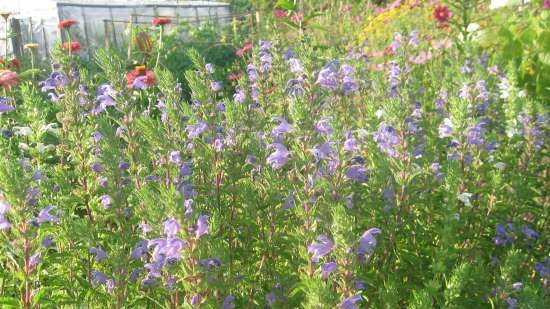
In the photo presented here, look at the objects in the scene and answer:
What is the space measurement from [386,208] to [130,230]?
4.16 feet

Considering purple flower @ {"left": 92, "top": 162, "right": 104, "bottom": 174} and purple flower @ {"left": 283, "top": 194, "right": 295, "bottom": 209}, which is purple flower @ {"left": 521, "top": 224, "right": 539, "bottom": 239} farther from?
purple flower @ {"left": 92, "top": 162, "right": 104, "bottom": 174}

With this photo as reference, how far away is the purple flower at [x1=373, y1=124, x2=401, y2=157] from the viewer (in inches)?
128

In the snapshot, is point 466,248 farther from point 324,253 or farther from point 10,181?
point 10,181

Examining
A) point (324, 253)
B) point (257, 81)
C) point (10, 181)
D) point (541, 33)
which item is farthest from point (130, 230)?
point (541, 33)

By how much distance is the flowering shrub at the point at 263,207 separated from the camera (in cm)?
250

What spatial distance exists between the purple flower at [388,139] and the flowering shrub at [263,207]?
0.01 meters

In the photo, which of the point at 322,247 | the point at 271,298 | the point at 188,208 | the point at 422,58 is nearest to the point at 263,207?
the point at 271,298

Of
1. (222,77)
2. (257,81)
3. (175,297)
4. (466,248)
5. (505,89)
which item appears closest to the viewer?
(175,297)

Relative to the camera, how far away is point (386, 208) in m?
3.16

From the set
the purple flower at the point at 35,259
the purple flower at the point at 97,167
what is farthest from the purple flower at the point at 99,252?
the purple flower at the point at 97,167

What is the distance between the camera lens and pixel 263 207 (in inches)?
128

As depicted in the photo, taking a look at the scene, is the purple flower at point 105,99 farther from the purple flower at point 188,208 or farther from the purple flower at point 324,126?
the purple flower at point 188,208

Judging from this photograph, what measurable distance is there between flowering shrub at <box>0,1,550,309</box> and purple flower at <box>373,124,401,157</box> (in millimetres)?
14

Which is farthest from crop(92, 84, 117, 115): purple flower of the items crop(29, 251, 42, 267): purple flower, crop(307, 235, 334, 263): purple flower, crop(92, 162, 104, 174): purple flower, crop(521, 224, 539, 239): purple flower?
crop(521, 224, 539, 239): purple flower
